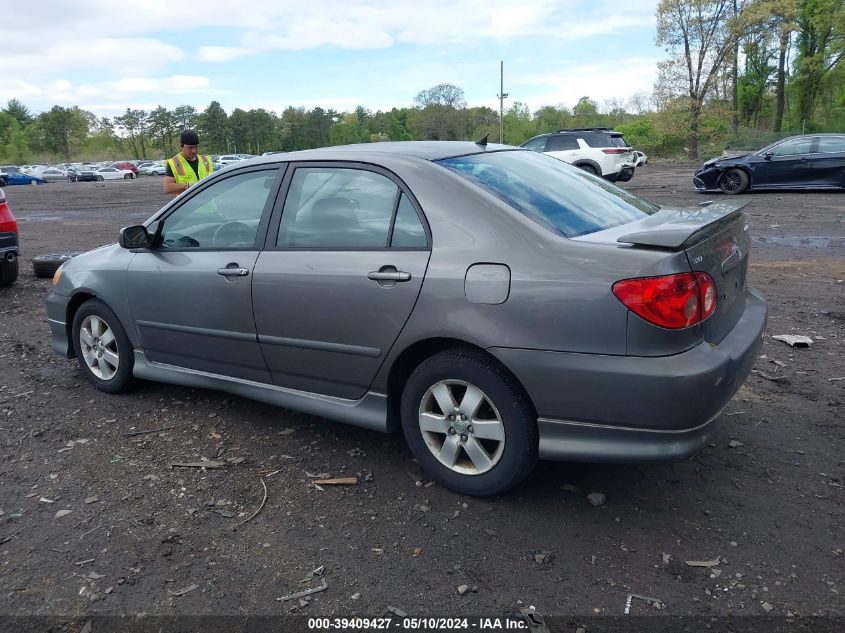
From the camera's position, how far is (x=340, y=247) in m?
3.49

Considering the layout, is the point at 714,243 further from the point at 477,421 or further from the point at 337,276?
the point at 337,276

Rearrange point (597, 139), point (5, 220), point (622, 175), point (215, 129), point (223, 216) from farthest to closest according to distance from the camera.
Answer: point (215, 129) → point (622, 175) → point (597, 139) → point (5, 220) → point (223, 216)

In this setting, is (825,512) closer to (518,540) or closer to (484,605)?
(518,540)

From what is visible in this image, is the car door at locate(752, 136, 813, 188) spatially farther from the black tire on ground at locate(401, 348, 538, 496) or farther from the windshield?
the black tire on ground at locate(401, 348, 538, 496)

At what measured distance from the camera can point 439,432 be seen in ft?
10.7

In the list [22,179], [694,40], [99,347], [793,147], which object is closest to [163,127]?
[22,179]

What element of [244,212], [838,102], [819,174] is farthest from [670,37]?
[244,212]

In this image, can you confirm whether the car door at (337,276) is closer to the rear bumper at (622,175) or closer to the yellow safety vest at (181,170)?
the yellow safety vest at (181,170)

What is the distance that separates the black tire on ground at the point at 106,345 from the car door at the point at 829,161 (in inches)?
657

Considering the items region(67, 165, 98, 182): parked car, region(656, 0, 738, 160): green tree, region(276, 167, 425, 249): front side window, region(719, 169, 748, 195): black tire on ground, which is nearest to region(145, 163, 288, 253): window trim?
region(276, 167, 425, 249): front side window

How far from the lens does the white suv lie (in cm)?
2030

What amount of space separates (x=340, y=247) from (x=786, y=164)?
16218 millimetres

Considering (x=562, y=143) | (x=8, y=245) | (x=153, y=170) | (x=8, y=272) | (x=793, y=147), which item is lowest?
(x=8, y=272)

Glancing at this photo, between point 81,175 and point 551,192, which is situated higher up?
point 81,175
